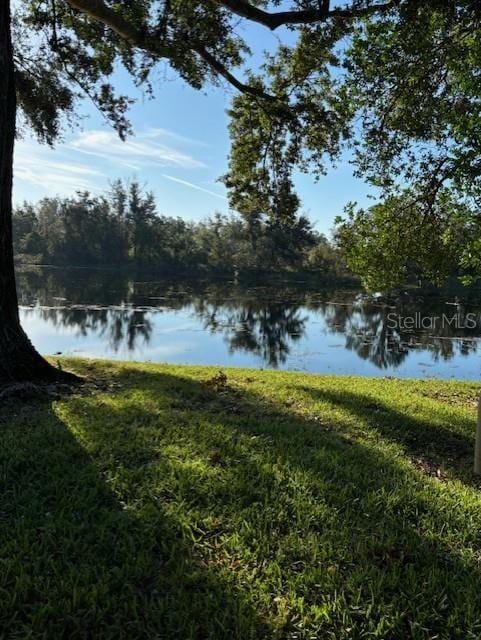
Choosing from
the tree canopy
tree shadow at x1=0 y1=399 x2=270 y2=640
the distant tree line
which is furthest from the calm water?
the distant tree line

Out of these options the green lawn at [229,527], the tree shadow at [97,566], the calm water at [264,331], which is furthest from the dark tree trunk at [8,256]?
the calm water at [264,331]

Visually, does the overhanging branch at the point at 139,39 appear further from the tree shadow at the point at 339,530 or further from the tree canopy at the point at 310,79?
the tree shadow at the point at 339,530

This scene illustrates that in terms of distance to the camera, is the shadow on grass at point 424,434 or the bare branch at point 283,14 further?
the bare branch at point 283,14

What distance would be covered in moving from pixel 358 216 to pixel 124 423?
5.79m

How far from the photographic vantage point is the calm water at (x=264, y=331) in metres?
15.5

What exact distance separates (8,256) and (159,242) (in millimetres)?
63719

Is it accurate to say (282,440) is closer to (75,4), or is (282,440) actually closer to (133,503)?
(133,503)

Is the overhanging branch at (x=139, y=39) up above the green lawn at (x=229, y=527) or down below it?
above

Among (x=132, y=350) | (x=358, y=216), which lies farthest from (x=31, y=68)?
(x=132, y=350)

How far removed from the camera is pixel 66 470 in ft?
10.7

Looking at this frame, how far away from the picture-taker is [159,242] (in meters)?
67.6

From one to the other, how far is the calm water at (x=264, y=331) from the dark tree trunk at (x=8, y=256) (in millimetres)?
9319

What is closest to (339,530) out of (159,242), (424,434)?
(424,434)

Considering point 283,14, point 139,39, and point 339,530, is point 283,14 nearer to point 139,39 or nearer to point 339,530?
point 139,39
